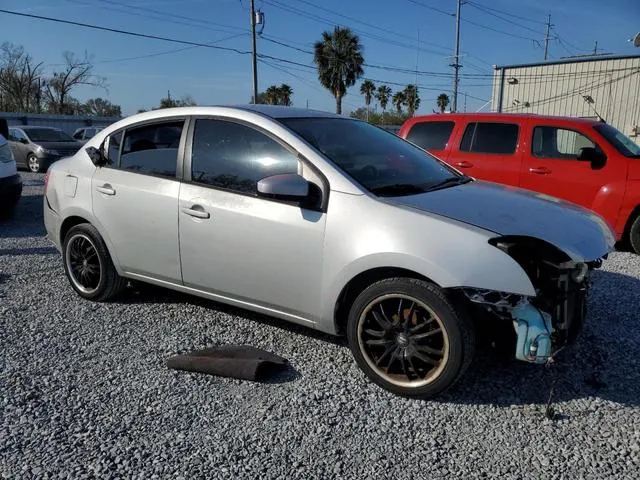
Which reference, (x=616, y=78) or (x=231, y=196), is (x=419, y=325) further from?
(x=616, y=78)

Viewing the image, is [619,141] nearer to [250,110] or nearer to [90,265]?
[250,110]

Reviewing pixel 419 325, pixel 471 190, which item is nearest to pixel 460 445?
pixel 419 325

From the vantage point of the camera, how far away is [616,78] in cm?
2252

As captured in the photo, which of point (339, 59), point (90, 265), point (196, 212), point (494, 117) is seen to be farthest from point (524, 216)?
point (339, 59)

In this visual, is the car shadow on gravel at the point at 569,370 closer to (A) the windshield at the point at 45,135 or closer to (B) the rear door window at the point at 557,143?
(B) the rear door window at the point at 557,143

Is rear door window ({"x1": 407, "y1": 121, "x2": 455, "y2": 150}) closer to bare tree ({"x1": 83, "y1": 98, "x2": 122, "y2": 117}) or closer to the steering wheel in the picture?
the steering wheel

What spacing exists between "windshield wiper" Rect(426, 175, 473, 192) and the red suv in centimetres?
335

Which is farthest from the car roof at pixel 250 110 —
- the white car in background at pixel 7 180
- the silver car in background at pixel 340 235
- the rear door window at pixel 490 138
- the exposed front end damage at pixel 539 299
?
the white car in background at pixel 7 180

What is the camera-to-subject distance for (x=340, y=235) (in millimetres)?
3295

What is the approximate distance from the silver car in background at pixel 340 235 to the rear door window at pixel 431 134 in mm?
3593

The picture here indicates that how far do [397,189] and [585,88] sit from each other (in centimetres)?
2284

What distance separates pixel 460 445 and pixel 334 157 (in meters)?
1.89

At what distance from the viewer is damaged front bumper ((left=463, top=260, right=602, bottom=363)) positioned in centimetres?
291

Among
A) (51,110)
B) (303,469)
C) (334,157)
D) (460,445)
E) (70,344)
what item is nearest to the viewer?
(303,469)
